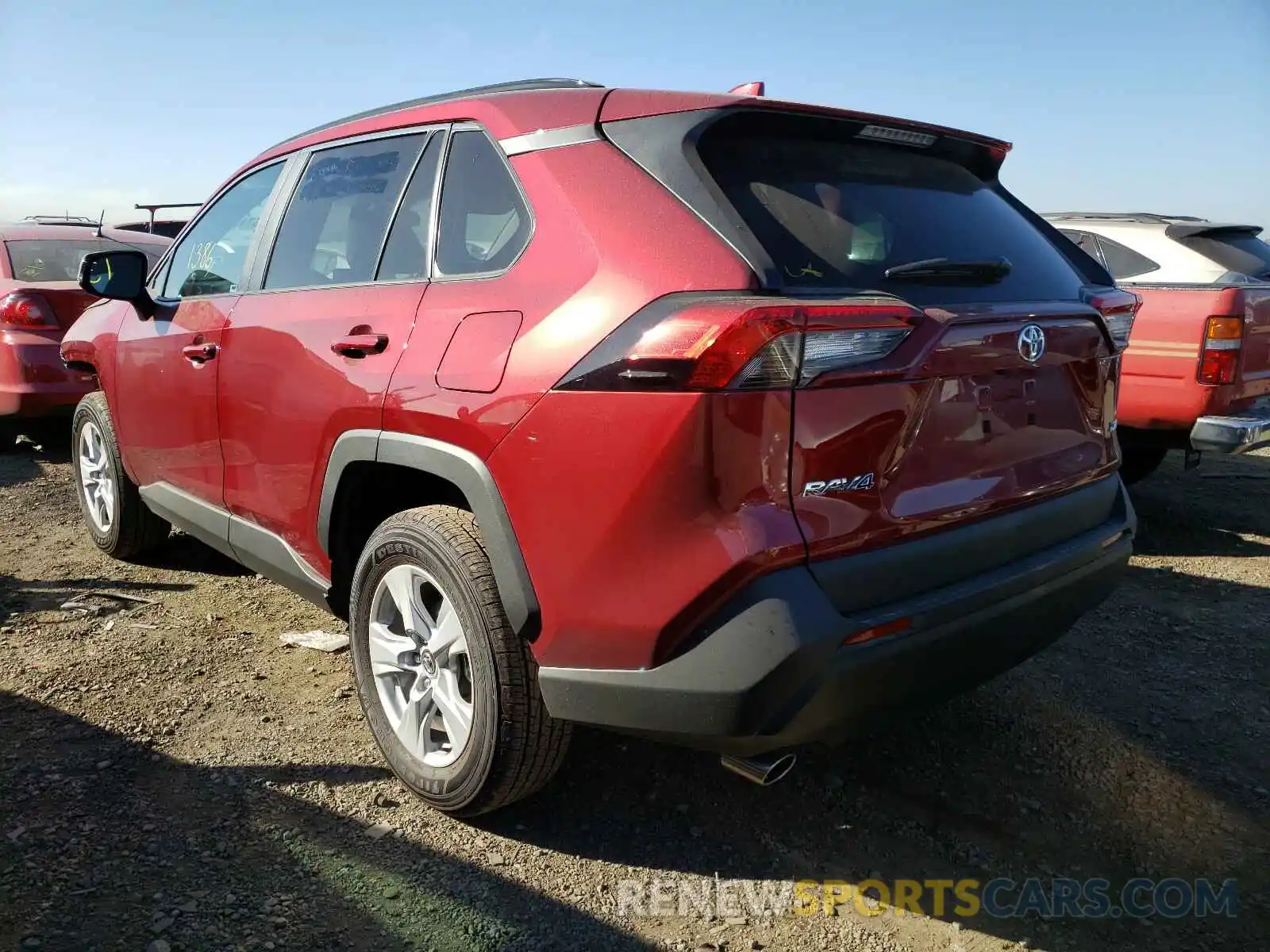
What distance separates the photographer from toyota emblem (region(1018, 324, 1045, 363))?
7.25ft

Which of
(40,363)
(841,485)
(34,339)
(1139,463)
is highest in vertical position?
(841,485)

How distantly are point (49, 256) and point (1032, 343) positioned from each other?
23.0 feet

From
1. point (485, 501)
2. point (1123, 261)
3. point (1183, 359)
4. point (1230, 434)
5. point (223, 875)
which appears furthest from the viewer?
point (1123, 261)

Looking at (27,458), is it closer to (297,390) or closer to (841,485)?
(297,390)

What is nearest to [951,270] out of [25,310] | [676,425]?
[676,425]

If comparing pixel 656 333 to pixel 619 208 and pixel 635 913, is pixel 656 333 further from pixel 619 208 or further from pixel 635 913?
pixel 635 913

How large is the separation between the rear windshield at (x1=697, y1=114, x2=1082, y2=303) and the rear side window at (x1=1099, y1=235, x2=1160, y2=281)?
353cm

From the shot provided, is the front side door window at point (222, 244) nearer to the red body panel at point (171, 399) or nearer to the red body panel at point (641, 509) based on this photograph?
the red body panel at point (171, 399)

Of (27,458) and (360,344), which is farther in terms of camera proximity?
(27,458)

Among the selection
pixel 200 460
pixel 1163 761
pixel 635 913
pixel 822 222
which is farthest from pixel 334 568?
pixel 1163 761

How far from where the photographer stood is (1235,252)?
541cm

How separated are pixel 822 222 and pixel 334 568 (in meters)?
1.74

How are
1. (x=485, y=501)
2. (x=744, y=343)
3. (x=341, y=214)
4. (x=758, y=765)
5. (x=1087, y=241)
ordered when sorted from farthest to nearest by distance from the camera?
1. (x=1087, y=241)
2. (x=341, y=214)
3. (x=485, y=501)
4. (x=758, y=765)
5. (x=744, y=343)

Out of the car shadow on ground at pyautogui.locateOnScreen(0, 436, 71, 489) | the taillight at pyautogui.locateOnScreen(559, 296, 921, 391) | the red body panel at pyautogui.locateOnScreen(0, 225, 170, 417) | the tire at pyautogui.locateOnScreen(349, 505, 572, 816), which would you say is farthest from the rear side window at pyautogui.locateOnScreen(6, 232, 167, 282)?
the taillight at pyautogui.locateOnScreen(559, 296, 921, 391)
